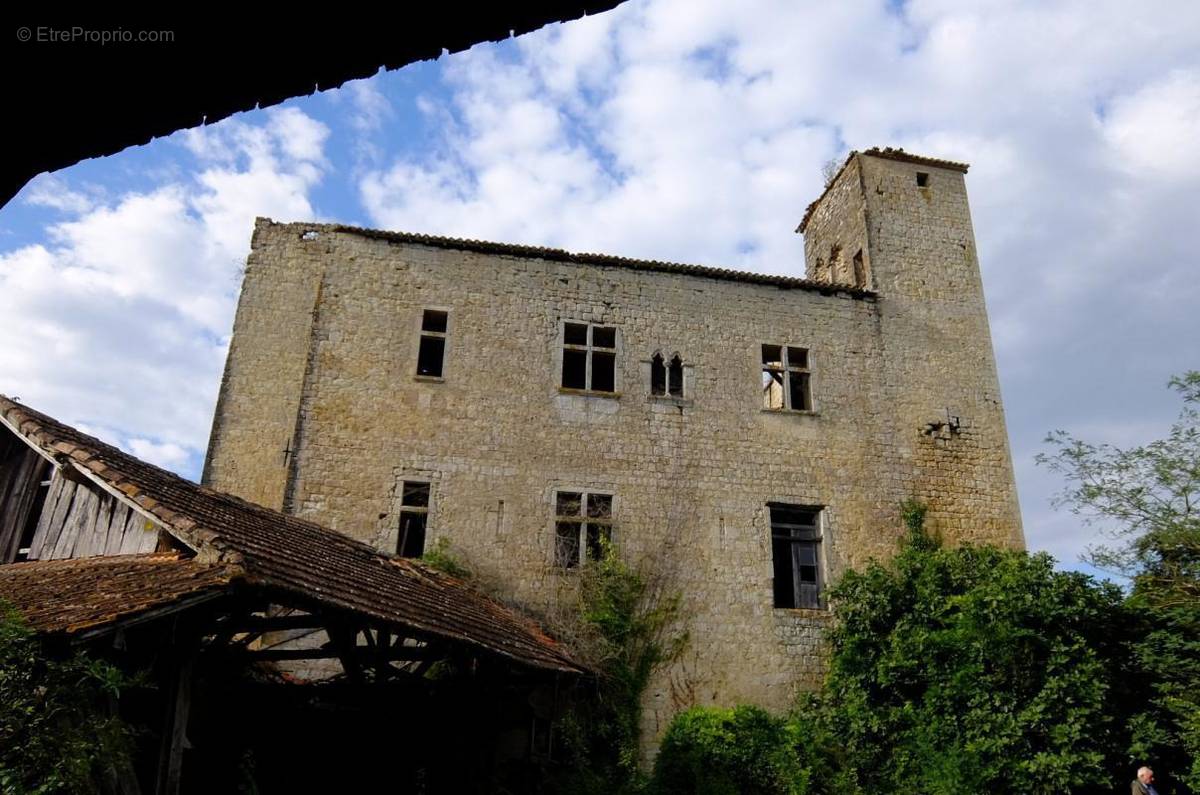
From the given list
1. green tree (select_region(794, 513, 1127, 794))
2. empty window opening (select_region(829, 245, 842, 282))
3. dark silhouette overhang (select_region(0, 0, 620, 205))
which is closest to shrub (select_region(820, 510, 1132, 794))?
green tree (select_region(794, 513, 1127, 794))

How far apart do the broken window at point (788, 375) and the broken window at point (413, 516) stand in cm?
581

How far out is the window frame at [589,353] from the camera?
1397 centimetres

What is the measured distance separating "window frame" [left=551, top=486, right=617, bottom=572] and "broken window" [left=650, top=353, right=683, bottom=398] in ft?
6.81

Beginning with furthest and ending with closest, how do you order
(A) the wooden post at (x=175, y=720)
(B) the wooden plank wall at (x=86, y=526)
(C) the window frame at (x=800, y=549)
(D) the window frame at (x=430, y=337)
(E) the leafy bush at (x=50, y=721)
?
(D) the window frame at (x=430, y=337) < (C) the window frame at (x=800, y=549) < (B) the wooden plank wall at (x=86, y=526) < (A) the wooden post at (x=175, y=720) < (E) the leafy bush at (x=50, y=721)

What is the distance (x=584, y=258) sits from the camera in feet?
48.2

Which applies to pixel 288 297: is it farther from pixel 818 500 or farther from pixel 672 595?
pixel 818 500

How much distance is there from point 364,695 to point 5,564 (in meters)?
4.32

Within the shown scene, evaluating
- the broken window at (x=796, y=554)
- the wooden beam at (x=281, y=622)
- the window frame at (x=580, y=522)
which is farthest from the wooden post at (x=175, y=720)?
the broken window at (x=796, y=554)

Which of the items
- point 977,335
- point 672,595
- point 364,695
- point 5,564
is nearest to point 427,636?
point 364,695

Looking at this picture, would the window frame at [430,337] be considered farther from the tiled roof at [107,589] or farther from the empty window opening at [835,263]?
the empty window opening at [835,263]

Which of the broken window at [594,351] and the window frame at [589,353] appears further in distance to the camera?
the broken window at [594,351]

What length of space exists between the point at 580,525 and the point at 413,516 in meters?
2.53

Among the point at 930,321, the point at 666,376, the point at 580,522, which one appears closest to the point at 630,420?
the point at 666,376

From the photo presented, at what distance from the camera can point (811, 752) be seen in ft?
37.3
